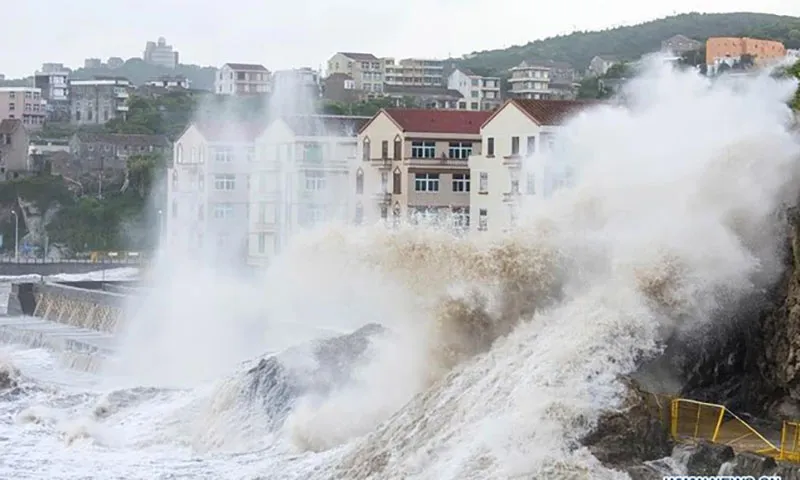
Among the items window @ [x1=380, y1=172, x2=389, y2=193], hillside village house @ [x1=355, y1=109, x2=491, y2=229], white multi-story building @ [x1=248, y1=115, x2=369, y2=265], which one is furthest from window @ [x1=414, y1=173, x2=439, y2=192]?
white multi-story building @ [x1=248, y1=115, x2=369, y2=265]

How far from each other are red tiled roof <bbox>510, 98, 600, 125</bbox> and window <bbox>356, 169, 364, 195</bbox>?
8020 millimetres

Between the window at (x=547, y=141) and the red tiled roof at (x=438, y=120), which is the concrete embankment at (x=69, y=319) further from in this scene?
the window at (x=547, y=141)

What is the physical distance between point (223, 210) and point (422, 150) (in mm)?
12698

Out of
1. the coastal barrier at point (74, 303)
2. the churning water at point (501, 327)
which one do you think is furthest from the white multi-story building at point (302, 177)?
the churning water at point (501, 327)

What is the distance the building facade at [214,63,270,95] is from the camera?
11281 centimetres

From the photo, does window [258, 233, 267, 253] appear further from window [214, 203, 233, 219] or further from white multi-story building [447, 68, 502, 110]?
white multi-story building [447, 68, 502, 110]

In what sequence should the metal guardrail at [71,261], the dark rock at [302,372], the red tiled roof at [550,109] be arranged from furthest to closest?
the metal guardrail at [71,261] → the red tiled roof at [550,109] → the dark rock at [302,372]

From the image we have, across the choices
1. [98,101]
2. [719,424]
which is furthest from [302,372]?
[98,101]

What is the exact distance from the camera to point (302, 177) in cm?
4875

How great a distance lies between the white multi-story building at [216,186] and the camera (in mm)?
54750

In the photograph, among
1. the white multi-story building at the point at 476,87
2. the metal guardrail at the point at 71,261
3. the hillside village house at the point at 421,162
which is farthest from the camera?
the white multi-story building at the point at 476,87

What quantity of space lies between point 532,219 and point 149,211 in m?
64.5

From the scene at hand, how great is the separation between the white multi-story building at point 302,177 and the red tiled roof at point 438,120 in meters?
2.66

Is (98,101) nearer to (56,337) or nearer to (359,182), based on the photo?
(359,182)
